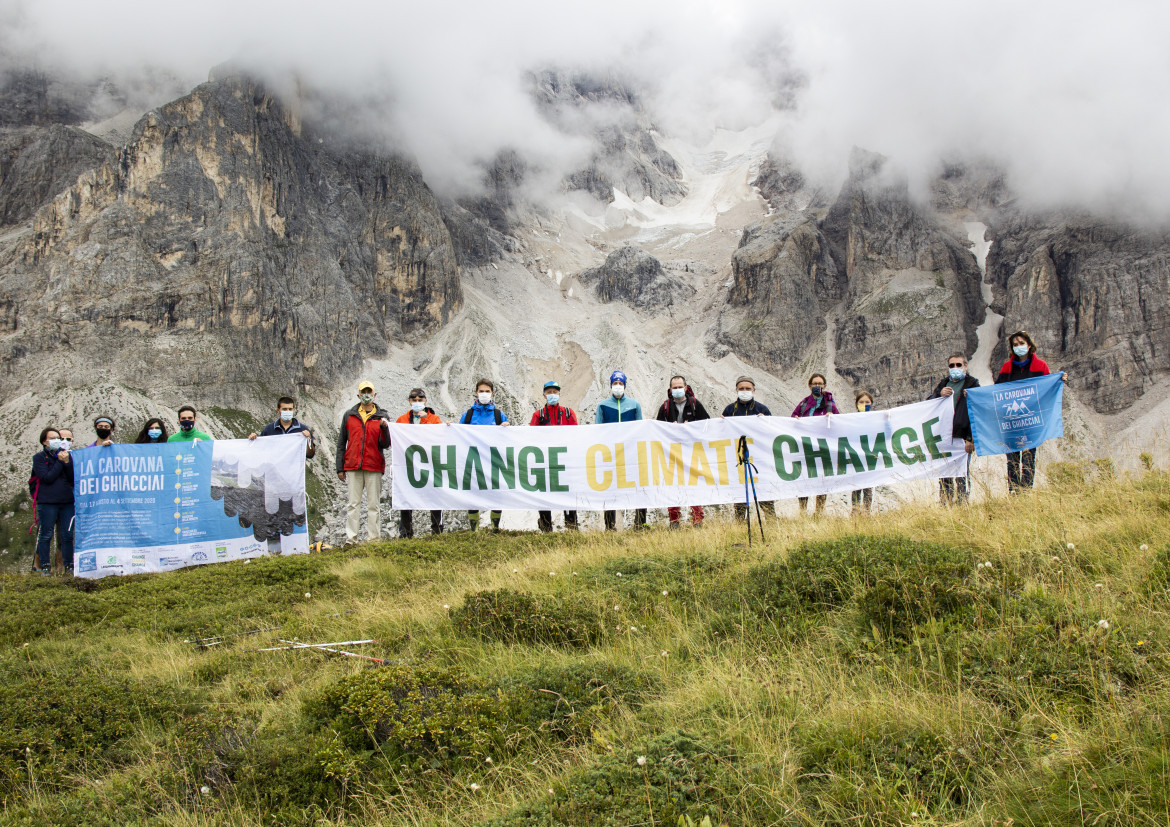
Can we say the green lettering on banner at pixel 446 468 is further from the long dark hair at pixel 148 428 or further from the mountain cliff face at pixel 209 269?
the mountain cliff face at pixel 209 269

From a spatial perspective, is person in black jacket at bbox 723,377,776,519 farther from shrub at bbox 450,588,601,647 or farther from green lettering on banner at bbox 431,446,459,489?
shrub at bbox 450,588,601,647

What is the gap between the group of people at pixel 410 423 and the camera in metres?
11.6

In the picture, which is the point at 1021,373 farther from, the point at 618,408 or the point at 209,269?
the point at 209,269

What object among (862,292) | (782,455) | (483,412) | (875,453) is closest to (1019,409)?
(875,453)

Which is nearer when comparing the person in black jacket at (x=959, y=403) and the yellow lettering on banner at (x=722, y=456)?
the person in black jacket at (x=959, y=403)

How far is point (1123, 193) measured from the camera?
396 ft

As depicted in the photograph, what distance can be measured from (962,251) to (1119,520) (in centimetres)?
15245

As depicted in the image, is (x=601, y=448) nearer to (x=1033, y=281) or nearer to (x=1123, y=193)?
(x=1033, y=281)

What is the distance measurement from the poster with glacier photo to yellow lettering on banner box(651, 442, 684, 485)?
6.44 metres

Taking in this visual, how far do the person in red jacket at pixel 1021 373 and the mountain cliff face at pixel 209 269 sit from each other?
117191 mm

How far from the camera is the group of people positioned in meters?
11.6

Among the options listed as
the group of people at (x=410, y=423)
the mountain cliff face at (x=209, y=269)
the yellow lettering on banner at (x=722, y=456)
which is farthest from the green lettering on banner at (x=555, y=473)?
the mountain cliff face at (x=209, y=269)

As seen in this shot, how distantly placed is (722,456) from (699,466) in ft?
1.47

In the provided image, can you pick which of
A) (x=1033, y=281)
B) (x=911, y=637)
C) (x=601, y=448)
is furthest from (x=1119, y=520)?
(x=1033, y=281)
